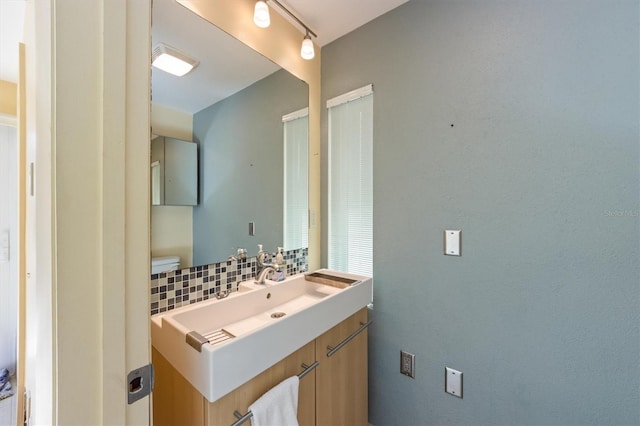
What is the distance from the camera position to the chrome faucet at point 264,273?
4.37 ft

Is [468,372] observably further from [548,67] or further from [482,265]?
[548,67]

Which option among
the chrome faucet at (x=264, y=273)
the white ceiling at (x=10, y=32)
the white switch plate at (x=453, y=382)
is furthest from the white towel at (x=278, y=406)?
the white ceiling at (x=10, y=32)

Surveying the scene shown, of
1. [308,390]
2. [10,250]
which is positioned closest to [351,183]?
[308,390]

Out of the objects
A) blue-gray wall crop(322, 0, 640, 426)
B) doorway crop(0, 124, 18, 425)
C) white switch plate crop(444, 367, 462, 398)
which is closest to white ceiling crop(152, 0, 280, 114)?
blue-gray wall crop(322, 0, 640, 426)

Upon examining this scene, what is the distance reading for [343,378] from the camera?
124 centimetres

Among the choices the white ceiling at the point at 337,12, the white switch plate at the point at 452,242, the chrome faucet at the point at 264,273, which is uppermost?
the white ceiling at the point at 337,12

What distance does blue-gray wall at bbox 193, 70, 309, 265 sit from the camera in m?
1.25

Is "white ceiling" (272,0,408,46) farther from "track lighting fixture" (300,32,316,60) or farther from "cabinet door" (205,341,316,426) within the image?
"cabinet door" (205,341,316,426)

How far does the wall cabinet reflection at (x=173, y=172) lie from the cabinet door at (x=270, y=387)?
744 mm

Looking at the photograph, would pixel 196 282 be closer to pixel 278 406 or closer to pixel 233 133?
pixel 278 406

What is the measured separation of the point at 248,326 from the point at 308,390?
359 millimetres

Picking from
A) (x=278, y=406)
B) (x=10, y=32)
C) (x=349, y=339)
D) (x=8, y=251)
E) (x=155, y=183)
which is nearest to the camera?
(x=278, y=406)

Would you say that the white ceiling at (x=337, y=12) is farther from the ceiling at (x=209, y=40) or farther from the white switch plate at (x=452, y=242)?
the white switch plate at (x=452, y=242)

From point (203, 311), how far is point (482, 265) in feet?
3.99
